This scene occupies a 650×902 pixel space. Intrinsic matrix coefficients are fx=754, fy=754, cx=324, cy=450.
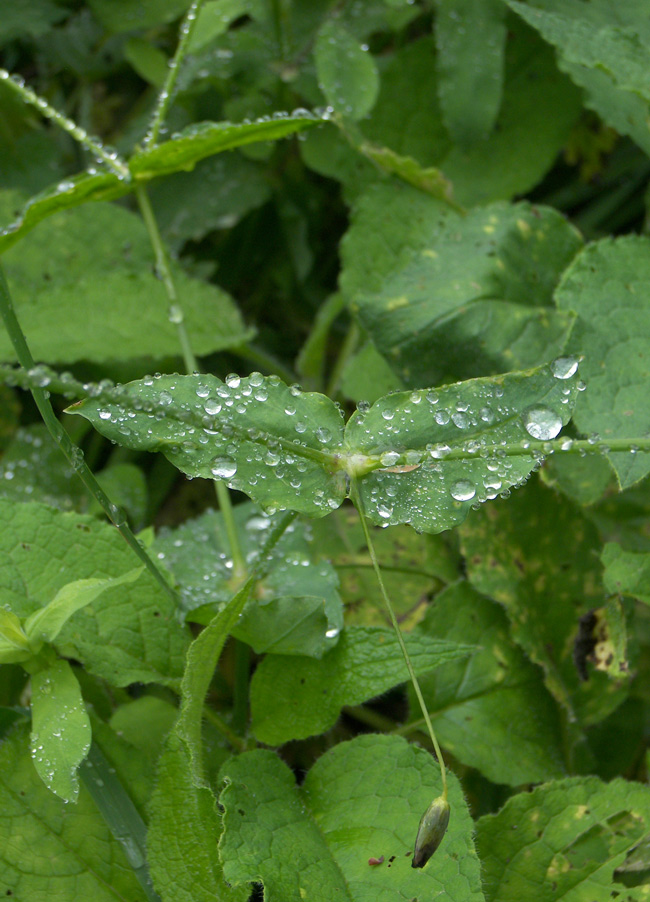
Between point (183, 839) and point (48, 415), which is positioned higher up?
point (48, 415)

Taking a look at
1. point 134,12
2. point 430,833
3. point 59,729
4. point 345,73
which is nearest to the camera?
point 430,833

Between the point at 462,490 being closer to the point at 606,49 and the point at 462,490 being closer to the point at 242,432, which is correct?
the point at 242,432

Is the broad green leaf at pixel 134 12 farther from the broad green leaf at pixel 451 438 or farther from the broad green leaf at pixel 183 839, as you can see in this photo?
the broad green leaf at pixel 183 839

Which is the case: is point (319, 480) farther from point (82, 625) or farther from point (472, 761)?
point (472, 761)

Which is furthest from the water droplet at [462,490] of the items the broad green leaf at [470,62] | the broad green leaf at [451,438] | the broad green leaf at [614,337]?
the broad green leaf at [470,62]

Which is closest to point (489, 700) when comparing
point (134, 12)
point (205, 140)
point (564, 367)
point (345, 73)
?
point (564, 367)

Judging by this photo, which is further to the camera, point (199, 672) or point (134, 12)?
point (134, 12)
